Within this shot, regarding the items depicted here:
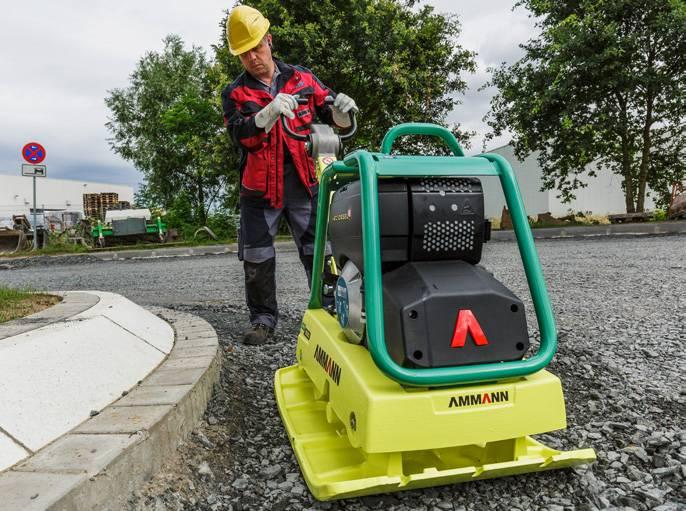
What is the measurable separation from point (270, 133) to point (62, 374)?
5.61ft

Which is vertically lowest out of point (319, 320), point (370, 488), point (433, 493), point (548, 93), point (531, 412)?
point (433, 493)

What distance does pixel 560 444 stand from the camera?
196 centimetres

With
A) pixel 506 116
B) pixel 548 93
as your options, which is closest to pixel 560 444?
pixel 548 93

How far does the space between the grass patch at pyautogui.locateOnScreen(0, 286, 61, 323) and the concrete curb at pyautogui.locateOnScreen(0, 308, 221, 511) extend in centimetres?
89

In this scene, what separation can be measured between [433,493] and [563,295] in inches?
134

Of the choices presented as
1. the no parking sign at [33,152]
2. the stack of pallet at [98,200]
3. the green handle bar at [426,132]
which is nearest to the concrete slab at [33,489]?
the green handle bar at [426,132]

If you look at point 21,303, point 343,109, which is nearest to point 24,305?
point 21,303

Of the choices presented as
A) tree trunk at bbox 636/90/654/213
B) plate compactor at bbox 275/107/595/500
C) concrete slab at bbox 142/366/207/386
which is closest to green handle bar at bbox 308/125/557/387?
plate compactor at bbox 275/107/595/500

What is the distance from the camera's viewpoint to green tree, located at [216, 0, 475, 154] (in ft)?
46.7

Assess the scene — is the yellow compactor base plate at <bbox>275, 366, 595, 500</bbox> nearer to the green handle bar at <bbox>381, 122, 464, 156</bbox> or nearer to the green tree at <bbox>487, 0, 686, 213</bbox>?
the green handle bar at <bbox>381, 122, 464, 156</bbox>

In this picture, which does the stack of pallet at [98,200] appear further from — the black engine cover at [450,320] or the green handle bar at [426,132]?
the black engine cover at [450,320]

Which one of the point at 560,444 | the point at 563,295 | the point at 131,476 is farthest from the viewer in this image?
the point at 563,295

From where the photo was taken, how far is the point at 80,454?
4.95ft

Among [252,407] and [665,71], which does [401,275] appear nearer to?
[252,407]
